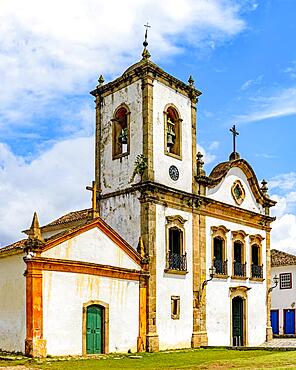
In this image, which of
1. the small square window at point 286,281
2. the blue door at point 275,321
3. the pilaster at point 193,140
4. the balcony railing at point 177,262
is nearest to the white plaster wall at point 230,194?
the pilaster at point 193,140

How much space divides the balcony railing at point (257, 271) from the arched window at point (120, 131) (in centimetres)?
901

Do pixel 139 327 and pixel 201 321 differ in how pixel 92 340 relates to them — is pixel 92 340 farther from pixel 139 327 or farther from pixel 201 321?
pixel 201 321

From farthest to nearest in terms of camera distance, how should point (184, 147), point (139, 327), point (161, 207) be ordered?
point (184, 147) → point (161, 207) → point (139, 327)

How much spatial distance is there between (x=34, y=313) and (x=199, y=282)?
880 centimetres

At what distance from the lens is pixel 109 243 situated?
→ 73.5 ft

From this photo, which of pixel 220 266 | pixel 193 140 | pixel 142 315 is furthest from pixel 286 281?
pixel 142 315

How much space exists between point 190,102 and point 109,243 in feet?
27.7

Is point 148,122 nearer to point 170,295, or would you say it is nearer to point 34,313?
point 170,295

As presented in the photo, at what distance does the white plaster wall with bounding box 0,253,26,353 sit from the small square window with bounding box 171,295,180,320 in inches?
272

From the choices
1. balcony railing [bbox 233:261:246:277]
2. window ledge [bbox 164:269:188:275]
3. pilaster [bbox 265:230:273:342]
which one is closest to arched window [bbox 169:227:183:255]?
window ledge [bbox 164:269:188:275]

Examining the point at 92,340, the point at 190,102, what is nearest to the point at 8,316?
the point at 92,340

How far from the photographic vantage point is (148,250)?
2367cm

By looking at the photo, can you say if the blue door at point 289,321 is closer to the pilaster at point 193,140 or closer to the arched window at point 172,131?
the pilaster at point 193,140

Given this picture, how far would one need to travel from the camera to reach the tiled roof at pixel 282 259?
3925 cm
